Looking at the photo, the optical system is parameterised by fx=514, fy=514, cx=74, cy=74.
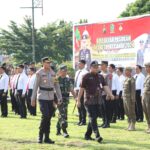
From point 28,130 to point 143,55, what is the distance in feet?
21.7

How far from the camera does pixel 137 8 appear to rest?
37250 mm

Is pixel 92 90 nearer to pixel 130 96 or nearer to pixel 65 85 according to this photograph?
pixel 65 85

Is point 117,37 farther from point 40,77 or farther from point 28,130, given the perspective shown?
point 40,77

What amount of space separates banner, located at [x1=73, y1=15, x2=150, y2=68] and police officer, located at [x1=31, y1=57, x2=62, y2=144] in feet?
25.4

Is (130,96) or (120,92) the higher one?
(120,92)

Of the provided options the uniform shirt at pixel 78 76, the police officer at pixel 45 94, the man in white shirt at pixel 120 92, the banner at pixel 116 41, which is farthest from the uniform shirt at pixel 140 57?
the police officer at pixel 45 94

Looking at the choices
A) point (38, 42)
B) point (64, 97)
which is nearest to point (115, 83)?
point (64, 97)

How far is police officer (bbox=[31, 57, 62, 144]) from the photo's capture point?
11938 mm

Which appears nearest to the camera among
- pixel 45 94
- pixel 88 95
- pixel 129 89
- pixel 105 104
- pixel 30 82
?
pixel 45 94

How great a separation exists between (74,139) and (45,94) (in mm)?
1460

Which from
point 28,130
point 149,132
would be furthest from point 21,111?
→ point 149,132

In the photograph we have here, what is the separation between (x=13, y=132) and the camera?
1425 centimetres

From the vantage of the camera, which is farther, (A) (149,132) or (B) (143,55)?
(B) (143,55)

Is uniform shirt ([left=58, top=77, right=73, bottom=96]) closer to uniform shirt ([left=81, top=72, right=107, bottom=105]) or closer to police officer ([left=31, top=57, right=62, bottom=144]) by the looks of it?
police officer ([left=31, top=57, right=62, bottom=144])
